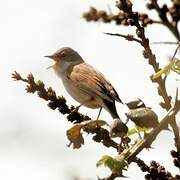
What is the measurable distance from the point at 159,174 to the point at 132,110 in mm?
515

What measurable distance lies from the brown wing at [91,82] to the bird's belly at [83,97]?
0.20 ft

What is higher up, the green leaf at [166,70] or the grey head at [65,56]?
the grey head at [65,56]

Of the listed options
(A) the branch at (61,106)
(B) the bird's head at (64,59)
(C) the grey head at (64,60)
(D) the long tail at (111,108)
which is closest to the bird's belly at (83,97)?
(D) the long tail at (111,108)

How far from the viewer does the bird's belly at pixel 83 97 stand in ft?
25.1

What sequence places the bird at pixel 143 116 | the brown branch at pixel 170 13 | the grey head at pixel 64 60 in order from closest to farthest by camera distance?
the brown branch at pixel 170 13, the bird at pixel 143 116, the grey head at pixel 64 60

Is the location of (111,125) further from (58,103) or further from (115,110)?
(115,110)

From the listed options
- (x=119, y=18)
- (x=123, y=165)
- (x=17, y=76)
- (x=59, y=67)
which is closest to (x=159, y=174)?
(x=123, y=165)

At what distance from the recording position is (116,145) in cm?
243

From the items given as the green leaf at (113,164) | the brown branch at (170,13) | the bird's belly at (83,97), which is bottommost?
the green leaf at (113,164)

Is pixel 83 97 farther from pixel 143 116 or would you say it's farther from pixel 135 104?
pixel 143 116

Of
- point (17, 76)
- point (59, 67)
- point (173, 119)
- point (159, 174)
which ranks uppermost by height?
point (59, 67)

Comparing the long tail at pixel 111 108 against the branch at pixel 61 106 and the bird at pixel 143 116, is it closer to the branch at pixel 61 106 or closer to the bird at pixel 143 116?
the branch at pixel 61 106

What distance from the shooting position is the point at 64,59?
1022 centimetres

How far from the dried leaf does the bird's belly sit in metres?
5.18
